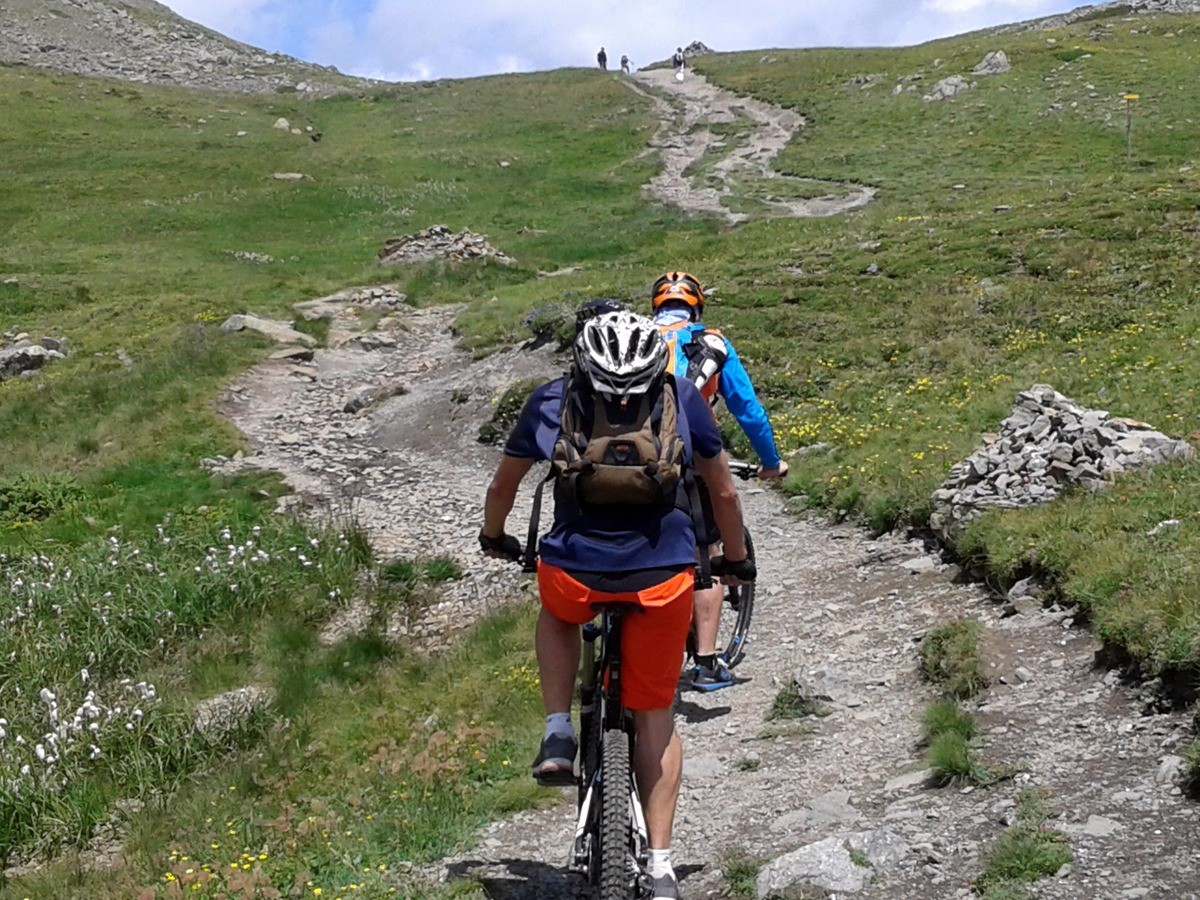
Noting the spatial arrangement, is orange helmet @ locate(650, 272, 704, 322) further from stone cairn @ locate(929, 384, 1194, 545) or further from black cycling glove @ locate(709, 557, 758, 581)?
stone cairn @ locate(929, 384, 1194, 545)

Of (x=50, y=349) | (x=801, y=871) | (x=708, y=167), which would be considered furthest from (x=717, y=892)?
(x=708, y=167)

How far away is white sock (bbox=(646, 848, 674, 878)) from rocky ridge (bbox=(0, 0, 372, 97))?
78.3 metres

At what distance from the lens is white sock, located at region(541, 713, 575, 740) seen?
477 cm

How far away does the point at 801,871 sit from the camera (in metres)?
4.94

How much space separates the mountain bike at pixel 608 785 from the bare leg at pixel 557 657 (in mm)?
101

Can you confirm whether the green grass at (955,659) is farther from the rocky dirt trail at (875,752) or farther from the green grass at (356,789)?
the green grass at (356,789)

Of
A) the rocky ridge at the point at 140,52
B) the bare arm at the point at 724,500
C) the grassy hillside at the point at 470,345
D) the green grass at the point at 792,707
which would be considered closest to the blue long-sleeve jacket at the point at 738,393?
the green grass at the point at 792,707

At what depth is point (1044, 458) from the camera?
9484mm

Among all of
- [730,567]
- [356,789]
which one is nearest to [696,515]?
[730,567]

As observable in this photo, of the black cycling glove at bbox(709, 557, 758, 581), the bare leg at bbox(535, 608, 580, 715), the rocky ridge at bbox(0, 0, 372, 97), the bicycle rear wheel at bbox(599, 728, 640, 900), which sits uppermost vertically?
the rocky ridge at bbox(0, 0, 372, 97)

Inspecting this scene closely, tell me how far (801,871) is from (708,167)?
44.8 m

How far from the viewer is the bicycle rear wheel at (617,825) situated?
4.20m

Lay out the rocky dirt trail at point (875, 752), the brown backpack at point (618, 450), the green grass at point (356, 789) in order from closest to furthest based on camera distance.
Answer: the brown backpack at point (618, 450) → the rocky dirt trail at point (875, 752) → the green grass at point (356, 789)

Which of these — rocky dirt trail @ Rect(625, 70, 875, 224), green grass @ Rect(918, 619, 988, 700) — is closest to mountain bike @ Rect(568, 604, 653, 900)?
green grass @ Rect(918, 619, 988, 700)
